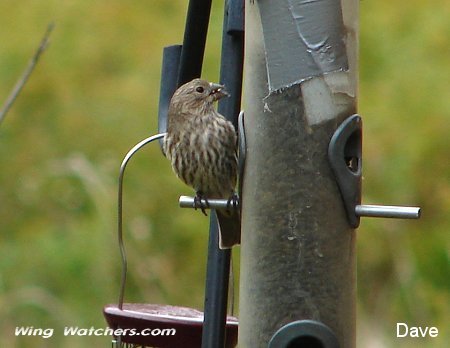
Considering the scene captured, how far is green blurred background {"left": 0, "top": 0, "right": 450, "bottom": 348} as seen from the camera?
28.4 ft

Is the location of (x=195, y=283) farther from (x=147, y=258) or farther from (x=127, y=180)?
(x=127, y=180)

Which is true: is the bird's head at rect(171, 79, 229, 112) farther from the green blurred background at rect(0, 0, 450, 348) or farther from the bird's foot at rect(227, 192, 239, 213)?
the green blurred background at rect(0, 0, 450, 348)

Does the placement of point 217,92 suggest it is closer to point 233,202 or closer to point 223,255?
point 233,202

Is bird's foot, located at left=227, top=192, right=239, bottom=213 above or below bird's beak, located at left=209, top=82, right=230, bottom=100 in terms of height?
below

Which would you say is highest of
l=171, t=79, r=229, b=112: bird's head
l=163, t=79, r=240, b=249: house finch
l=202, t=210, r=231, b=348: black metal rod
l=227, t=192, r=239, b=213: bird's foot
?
l=171, t=79, r=229, b=112: bird's head

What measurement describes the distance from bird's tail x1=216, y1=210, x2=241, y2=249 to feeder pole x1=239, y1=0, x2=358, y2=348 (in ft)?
0.95

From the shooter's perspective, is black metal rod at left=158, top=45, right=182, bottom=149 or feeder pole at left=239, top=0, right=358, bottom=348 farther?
black metal rod at left=158, top=45, right=182, bottom=149

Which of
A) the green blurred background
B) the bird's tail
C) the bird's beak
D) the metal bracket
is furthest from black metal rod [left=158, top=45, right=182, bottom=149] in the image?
the green blurred background

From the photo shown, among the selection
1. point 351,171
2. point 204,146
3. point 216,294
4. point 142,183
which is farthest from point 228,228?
point 142,183

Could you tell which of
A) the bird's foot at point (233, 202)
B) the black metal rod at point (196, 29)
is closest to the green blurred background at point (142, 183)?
the bird's foot at point (233, 202)

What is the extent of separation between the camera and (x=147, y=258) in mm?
8992

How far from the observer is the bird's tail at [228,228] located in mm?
5512

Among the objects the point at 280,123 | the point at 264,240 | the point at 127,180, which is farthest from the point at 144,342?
the point at 127,180

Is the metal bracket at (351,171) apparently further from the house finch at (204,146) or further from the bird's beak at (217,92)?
the bird's beak at (217,92)
